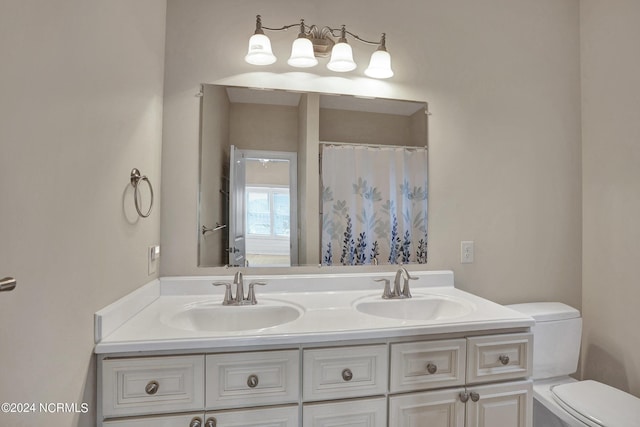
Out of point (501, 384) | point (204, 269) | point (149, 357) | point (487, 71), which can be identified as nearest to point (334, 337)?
point (149, 357)

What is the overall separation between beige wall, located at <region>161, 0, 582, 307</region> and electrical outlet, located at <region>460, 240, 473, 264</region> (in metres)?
0.04

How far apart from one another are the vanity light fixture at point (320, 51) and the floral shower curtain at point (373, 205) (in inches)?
16.1

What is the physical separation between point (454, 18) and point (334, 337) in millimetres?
1855

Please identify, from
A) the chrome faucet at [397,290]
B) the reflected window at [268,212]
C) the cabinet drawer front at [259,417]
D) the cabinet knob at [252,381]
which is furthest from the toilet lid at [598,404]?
the reflected window at [268,212]

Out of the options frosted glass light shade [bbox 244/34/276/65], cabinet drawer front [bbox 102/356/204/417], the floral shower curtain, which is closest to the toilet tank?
the floral shower curtain

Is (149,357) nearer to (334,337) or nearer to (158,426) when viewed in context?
(158,426)

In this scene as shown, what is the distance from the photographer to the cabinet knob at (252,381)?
99cm

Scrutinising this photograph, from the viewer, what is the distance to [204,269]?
5.08ft

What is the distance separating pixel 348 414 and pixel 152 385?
635mm

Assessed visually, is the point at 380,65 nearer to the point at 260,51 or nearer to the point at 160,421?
the point at 260,51

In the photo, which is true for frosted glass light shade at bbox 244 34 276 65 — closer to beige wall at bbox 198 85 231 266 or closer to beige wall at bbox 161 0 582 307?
beige wall at bbox 161 0 582 307

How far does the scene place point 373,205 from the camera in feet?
5.57

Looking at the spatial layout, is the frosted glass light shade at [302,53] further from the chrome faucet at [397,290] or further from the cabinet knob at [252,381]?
the cabinet knob at [252,381]

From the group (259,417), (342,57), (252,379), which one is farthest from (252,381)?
(342,57)
